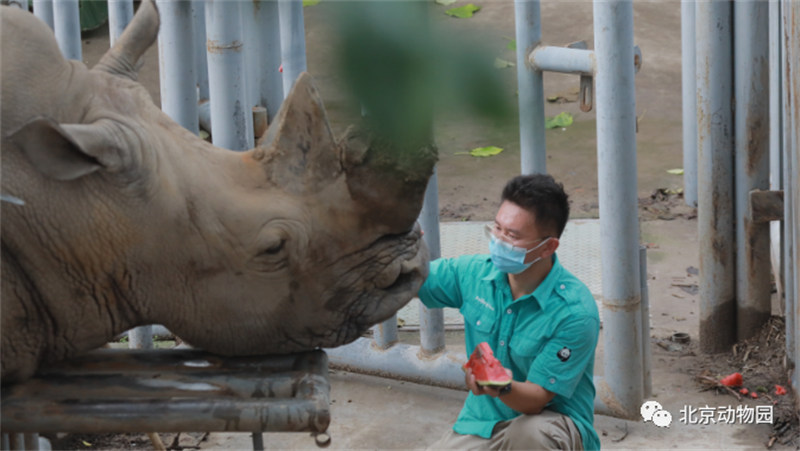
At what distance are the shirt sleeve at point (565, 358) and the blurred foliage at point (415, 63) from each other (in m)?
2.29

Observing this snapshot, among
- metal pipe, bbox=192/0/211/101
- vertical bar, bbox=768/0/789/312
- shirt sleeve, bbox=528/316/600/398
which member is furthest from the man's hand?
metal pipe, bbox=192/0/211/101

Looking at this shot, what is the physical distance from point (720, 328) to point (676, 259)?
130 centimetres

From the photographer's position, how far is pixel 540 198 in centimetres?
315

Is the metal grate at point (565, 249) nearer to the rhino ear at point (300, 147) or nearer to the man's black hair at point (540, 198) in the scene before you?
the man's black hair at point (540, 198)

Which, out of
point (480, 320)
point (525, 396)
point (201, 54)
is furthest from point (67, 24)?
point (525, 396)

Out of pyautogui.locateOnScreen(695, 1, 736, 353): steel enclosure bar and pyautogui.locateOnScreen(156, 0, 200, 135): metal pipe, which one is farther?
pyautogui.locateOnScreen(695, 1, 736, 353): steel enclosure bar

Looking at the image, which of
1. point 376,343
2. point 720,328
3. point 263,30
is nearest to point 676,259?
point 720,328

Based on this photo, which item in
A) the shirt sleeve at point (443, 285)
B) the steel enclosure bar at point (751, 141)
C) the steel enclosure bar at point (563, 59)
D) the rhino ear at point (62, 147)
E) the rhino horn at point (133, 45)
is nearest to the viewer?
the rhino ear at point (62, 147)

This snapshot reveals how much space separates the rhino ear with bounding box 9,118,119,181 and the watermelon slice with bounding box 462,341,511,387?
1183 mm

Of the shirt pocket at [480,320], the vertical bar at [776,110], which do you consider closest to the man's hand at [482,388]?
the shirt pocket at [480,320]

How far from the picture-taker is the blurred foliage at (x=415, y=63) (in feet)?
2.60

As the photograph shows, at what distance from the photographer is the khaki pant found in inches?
Answer: 119

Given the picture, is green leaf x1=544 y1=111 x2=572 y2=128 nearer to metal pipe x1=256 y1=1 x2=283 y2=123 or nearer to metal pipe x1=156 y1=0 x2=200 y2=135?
metal pipe x1=256 y1=1 x2=283 y2=123

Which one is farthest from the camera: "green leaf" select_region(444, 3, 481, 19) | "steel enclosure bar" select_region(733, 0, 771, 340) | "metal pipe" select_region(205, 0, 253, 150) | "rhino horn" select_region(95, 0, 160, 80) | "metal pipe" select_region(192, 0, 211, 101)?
"metal pipe" select_region(192, 0, 211, 101)
